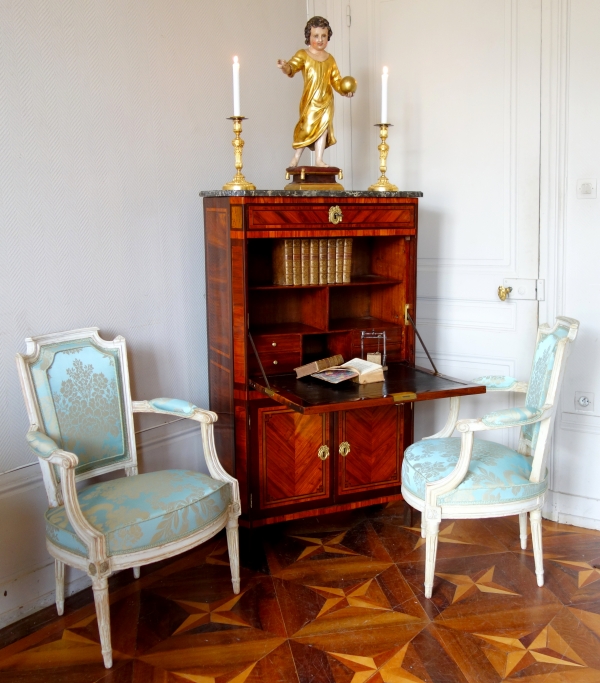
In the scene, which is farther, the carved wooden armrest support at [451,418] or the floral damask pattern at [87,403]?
the carved wooden armrest support at [451,418]

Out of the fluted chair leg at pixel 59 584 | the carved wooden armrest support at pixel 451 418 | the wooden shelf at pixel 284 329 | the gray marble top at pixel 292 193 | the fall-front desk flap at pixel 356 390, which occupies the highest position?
the gray marble top at pixel 292 193

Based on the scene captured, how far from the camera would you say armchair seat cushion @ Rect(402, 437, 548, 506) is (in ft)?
8.71

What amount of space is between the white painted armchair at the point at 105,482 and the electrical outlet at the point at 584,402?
63.6 inches

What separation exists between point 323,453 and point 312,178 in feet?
3.88

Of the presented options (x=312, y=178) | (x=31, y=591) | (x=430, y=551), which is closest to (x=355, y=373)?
(x=430, y=551)

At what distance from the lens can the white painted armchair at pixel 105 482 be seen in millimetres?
2344

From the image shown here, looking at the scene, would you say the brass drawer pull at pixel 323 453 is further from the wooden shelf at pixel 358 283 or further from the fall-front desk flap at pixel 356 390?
the wooden shelf at pixel 358 283

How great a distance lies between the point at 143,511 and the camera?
242cm

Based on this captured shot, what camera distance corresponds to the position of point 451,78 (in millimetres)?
3463

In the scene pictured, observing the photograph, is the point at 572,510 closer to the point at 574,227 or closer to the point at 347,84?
the point at 574,227

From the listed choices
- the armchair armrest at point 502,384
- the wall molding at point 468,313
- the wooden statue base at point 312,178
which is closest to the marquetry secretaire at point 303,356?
the wooden statue base at point 312,178

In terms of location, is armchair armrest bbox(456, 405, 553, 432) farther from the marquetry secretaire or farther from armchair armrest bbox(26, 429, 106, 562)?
armchair armrest bbox(26, 429, 106, 562)

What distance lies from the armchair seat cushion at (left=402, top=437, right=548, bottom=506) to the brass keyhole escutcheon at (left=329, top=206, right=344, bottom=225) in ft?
3.22

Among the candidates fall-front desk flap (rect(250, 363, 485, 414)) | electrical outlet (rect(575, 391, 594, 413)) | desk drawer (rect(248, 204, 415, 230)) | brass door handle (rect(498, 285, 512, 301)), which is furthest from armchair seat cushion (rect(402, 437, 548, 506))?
desk drawer (rect(248, 204, 415, 230))
